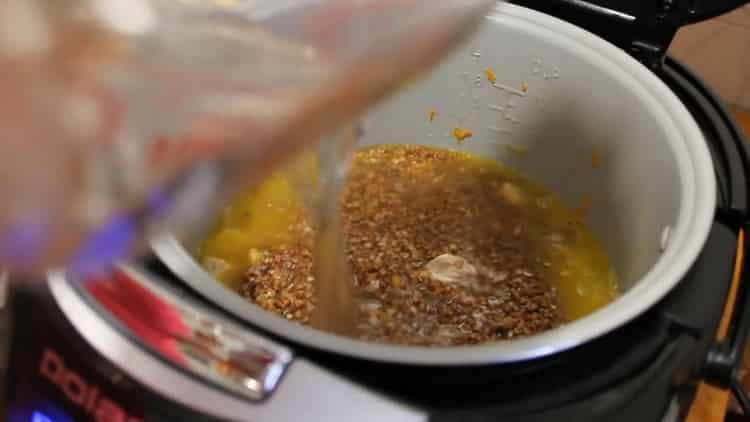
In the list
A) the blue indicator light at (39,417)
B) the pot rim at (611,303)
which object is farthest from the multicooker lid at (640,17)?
A: the blue indicator light at (39,417)

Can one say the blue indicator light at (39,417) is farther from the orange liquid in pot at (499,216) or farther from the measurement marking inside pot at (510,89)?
the measurement marking inside pot at (510,89)

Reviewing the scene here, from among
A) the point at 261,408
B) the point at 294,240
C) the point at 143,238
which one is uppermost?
the point at 143,238

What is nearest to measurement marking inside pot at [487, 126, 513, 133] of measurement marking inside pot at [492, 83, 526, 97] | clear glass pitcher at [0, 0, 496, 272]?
measurement marking inside pot at [492, 83, 526, 97]

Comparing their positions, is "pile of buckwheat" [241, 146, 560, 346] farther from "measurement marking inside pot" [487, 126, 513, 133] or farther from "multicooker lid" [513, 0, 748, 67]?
"multicooker lid" [513, 0, 748, 67]

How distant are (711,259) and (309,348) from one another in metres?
0.28

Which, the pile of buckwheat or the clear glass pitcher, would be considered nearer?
the clear glass pitcher

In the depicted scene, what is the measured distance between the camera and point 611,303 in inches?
23.3

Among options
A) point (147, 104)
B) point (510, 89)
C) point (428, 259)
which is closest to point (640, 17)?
point (510, 89)

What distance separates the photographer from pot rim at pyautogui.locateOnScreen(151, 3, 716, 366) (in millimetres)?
517

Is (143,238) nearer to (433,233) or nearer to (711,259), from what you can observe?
(711,259)

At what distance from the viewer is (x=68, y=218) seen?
1.10ft

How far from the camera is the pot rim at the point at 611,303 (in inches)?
20.3

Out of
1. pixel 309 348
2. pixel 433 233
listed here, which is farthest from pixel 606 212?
pixel 309 348

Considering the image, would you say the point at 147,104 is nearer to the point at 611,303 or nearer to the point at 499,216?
the point at 611,303
